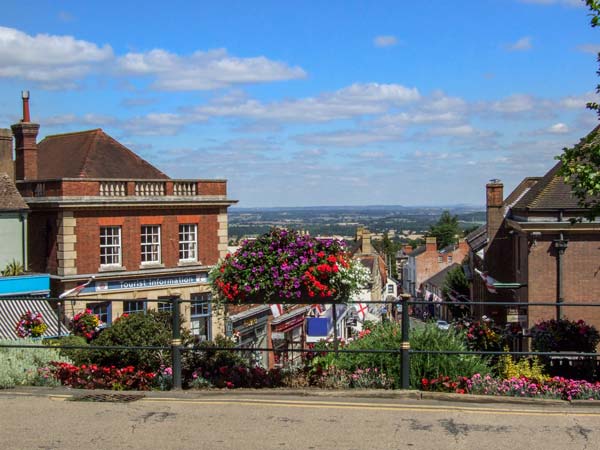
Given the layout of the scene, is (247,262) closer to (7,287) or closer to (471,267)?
(7,287)

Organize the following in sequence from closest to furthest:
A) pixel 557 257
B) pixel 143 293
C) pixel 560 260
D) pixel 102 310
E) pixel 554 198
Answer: pixel 557 257, pixel 560 260, pixel 554 198, pixel 102 310, pixel 143 293

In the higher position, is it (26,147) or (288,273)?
(26,147)

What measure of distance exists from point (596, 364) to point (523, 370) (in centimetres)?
123

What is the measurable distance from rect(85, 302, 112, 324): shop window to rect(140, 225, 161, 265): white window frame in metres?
3.22

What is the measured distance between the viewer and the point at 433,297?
114 meters

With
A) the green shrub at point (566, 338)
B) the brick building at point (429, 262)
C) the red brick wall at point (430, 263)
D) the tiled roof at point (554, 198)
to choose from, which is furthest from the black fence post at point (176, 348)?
the red brick wall at point (430, 263)

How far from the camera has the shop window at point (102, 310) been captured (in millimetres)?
38938

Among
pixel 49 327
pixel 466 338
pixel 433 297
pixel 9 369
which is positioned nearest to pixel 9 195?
pixel 49 327

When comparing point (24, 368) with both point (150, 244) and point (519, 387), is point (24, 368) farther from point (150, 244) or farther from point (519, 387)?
point (150, 244)

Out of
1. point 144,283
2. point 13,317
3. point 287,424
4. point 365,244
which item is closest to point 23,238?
point 144,283

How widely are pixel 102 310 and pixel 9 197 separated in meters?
7.12

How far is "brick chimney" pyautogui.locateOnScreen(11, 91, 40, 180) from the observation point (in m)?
42.5

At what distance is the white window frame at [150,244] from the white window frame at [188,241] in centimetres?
145

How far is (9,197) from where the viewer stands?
38625mm
